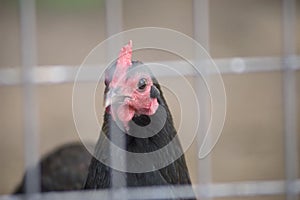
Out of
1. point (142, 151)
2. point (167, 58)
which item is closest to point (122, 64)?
point (142, 151)

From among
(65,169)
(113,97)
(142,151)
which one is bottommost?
(65,169)

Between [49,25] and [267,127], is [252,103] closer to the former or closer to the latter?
[267,127]

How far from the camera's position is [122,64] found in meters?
1.38

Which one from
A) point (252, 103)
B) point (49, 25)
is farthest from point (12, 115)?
point (252, 103)

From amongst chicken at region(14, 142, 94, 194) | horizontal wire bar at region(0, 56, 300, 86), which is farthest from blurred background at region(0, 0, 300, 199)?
horizontal wire bar at region(0, 56, 300, 86)

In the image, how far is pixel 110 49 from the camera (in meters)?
1.47

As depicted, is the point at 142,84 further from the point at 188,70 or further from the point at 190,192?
the point at 190,192

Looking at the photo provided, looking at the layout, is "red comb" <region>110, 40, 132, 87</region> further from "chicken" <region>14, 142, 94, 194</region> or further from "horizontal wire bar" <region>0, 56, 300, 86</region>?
"chicken" <region>14, 142, 94, 194</region>

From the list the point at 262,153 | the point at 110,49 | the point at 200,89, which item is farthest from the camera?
the point at 262,153

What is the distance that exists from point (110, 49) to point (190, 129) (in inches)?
17.8

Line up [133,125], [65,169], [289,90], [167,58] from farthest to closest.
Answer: [167,58] → [65,169] → [133,125] → [289,90]

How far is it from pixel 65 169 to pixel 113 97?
85cm

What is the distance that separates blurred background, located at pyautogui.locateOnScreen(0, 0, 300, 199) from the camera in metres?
2.57

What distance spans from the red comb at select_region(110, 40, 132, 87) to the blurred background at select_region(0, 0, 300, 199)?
3.33 ft
